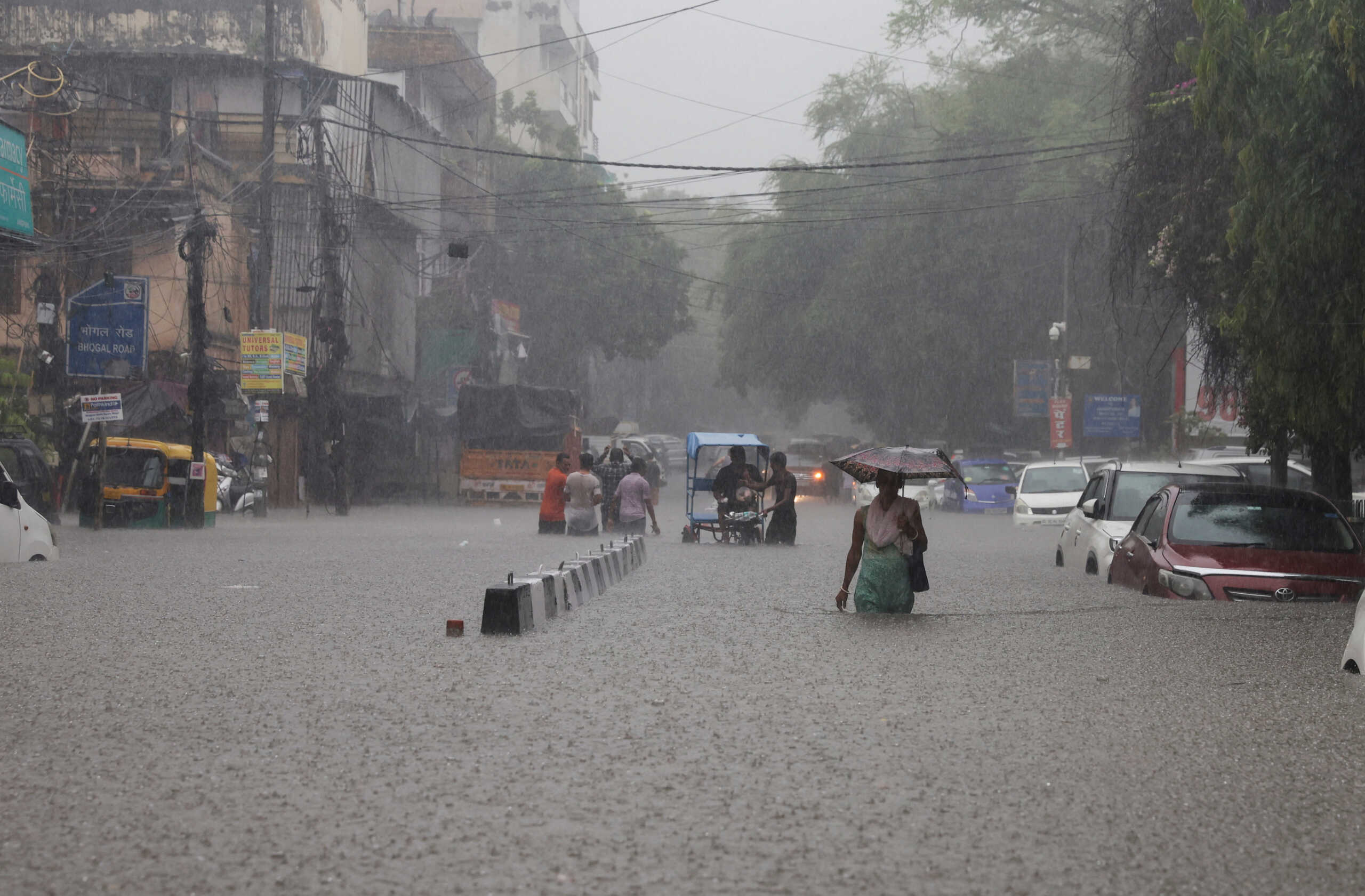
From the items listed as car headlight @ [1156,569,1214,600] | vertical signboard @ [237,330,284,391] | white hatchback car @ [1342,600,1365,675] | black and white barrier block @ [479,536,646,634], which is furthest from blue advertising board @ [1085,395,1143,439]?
white hatchback car @ [1342,600,1365,675]

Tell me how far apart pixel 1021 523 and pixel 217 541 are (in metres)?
16.0

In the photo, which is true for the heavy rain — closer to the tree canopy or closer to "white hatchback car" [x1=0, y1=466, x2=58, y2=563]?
"white hatchback car" [x1=0, y1=466, x2=58, y2=563]

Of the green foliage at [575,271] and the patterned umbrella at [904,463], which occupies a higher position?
the green foliage at [575,271]

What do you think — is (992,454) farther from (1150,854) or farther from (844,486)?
(1150,854)

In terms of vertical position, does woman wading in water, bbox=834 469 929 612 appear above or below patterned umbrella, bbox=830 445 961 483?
below

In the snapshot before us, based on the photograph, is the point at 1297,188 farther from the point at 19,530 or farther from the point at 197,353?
the point at 197,353

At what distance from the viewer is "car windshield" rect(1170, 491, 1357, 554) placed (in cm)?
1427

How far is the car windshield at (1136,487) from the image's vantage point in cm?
1841

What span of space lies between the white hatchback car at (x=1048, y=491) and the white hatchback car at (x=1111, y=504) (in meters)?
11.5

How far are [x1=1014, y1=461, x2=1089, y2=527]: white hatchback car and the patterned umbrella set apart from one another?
59.7ft

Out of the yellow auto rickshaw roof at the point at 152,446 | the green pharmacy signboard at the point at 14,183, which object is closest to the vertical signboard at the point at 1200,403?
the yellow auto rickshaw roof at the point at 152,446

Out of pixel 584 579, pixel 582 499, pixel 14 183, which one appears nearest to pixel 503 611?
pixel 584 579

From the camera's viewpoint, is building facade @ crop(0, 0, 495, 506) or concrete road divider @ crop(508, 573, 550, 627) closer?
concrete road divider @ crop(508, 573, 550, 627)

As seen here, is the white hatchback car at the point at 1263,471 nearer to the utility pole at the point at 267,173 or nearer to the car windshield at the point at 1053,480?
the car windshield at the point at 1053,480
